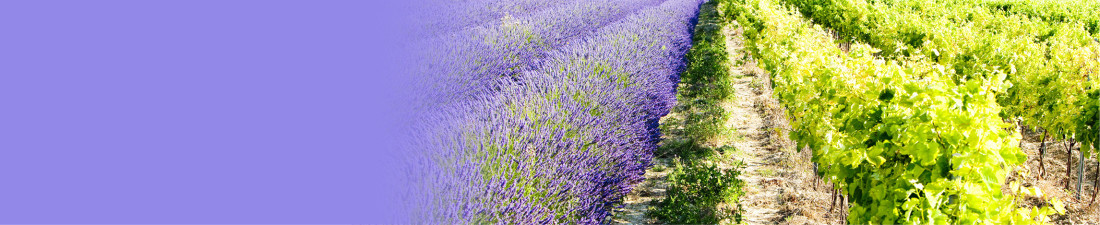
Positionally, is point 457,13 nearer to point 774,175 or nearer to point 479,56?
point 479,56

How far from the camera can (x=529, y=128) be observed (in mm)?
3465

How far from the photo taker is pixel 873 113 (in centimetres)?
290

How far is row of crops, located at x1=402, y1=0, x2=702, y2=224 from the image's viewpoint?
8.82 feet

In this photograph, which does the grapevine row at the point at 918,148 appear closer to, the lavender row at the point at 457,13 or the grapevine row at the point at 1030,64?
the grapevine row at the point at 1030,64

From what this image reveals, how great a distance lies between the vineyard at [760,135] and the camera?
2.49 m

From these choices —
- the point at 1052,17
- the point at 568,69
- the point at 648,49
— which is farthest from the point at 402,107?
the point at 1052,17

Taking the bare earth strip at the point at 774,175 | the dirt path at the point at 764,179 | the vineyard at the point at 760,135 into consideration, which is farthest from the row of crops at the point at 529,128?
the bare earth strip at the point at 774,175

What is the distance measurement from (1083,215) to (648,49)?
3.93 metres

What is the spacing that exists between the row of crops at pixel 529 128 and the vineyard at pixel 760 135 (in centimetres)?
2

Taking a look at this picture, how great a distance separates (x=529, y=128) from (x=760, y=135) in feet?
10.6

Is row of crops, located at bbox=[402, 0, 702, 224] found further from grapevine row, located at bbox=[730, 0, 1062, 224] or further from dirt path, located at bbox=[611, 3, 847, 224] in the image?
grapevine row, located at bbox=[730, 0, 1062, 224]

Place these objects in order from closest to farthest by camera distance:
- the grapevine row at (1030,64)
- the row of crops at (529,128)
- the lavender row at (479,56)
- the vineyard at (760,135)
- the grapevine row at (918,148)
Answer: the grapevine row at (918,148)
the vineyard at (760,135)
the row of crops at (529,128)
the grapevine row at (1030,64)
the lavender row at (479,56)

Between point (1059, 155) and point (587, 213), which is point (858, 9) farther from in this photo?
point (587, 213)

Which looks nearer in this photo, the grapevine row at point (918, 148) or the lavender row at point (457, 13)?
the grapevine row at point (918, 148)
